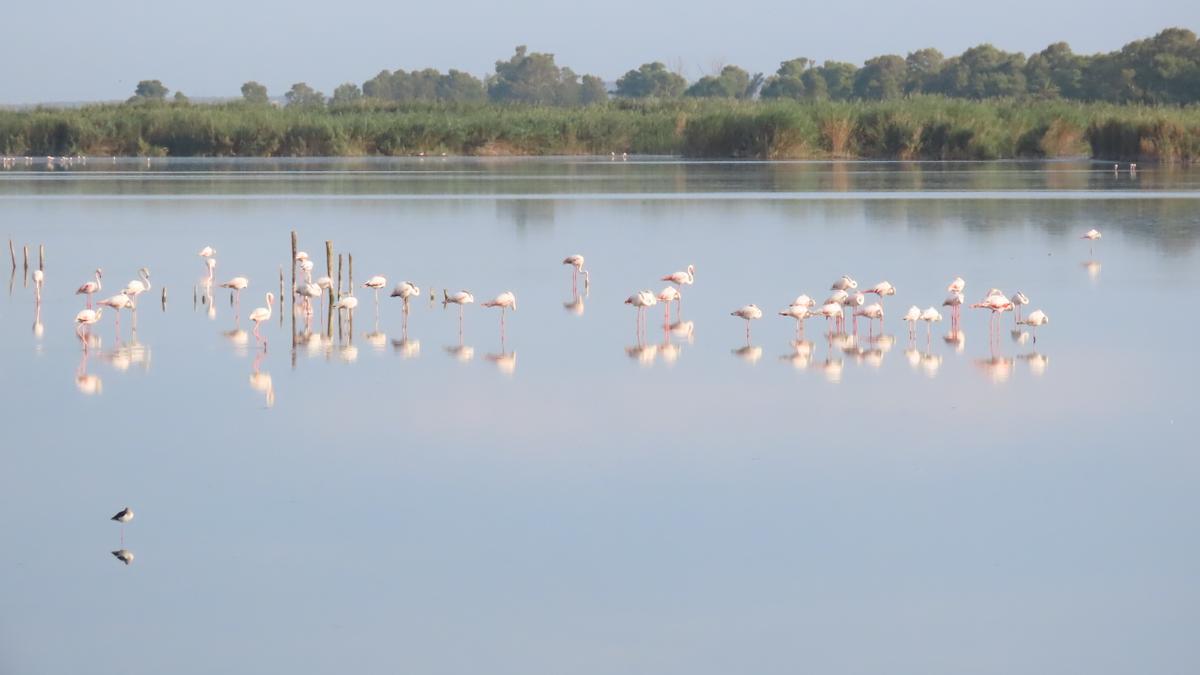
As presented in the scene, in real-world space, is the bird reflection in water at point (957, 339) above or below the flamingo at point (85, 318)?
below

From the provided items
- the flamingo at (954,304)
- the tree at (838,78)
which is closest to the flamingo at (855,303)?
the flamingo at (954,304)

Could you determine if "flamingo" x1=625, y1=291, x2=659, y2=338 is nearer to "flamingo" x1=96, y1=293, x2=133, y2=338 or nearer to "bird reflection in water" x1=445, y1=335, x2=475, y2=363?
"bird reflection in water" x1=445, y1=335, x2=475, y2=363

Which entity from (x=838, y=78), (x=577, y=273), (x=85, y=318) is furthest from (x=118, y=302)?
(x=838, y=78)

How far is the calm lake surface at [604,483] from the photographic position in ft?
17.3

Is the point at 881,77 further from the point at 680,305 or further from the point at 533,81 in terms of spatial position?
the point at 680,305

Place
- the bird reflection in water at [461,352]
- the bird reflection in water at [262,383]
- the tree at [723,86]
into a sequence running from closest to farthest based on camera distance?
the bird reflection in water at [262,383] < the bird reflection in water at [461,352] < the tree at [723,86]

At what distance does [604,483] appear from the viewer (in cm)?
705

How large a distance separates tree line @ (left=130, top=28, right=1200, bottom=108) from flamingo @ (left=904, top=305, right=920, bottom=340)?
35672mm

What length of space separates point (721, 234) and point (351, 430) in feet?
38.0

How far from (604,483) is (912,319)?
15.4ft

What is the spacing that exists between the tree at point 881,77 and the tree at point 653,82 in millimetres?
21712

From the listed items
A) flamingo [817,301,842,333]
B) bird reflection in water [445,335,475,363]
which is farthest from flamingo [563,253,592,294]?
bird reflection in water [445,335,475,363]

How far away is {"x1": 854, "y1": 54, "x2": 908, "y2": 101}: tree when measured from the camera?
3211 inches

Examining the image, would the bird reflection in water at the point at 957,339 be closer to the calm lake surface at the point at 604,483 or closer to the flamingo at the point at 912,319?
the calm lake surface at the point at 604,483
